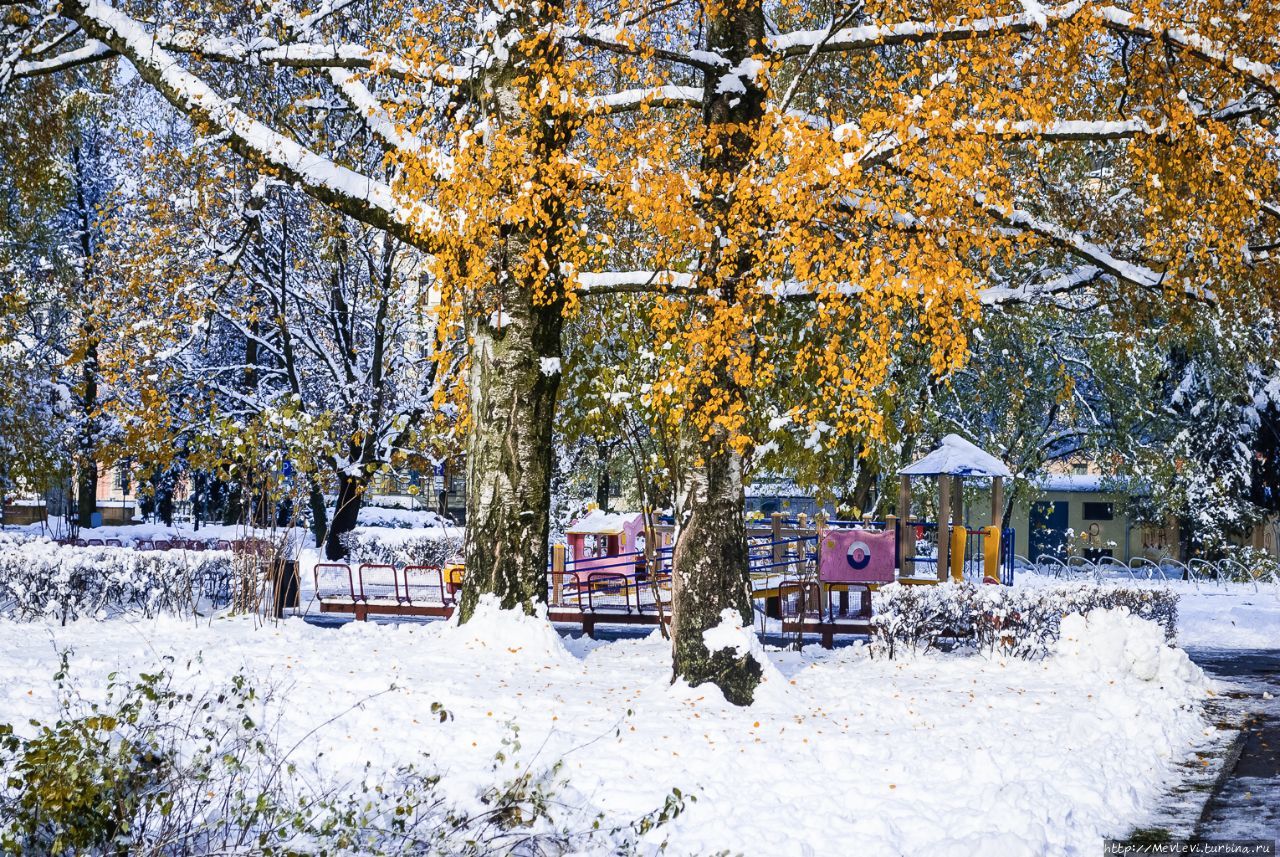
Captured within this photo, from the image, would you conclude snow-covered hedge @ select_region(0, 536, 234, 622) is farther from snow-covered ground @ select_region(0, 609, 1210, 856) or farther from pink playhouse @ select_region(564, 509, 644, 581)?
pink playhouse @ select_region(564, 509, 644, 581)

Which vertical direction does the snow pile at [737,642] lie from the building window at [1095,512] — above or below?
below

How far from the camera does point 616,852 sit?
6570mm

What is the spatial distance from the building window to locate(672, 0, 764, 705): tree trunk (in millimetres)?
47313

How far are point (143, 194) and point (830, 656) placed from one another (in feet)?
41.4

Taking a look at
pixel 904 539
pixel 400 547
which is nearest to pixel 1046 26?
pixel 904 539

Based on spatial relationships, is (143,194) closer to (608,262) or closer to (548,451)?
(608,262)

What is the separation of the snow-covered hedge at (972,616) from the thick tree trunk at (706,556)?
3.91 meters

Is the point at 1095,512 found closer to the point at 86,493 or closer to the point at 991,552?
the point at 991,552

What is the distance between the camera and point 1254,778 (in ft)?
31.2

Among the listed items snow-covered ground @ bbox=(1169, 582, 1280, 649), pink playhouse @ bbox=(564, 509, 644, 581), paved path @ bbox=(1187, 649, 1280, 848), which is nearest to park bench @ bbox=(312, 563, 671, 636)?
pink playhouse @ bbox=(564, 509, 644, 581)

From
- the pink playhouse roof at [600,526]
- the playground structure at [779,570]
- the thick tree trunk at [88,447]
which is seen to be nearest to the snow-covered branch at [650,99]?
the playground structure at [779,570]

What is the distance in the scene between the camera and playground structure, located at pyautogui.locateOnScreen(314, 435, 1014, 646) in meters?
18.8

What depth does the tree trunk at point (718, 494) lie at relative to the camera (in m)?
11.0

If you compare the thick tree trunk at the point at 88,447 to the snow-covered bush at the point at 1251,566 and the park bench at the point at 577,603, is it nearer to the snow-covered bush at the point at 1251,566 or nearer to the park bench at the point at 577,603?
the park bench at the point at 577,603
